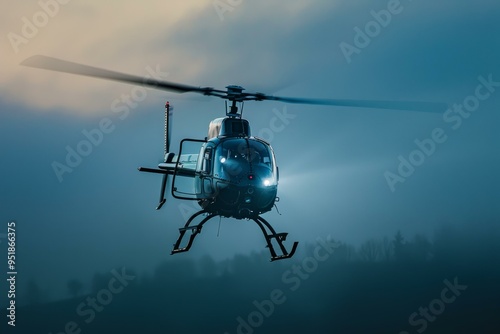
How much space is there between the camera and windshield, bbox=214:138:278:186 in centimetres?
2344

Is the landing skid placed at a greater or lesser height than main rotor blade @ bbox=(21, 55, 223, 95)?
lesser

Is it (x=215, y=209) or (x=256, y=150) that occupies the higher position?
(x=256, y=150)

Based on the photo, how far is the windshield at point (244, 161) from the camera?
76.9 feet

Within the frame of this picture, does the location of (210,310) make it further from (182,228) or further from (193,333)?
(182,228)

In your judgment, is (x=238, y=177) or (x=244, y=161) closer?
(x=238, y=177)

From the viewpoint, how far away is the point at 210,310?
525 feet

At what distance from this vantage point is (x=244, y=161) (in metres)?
23.6

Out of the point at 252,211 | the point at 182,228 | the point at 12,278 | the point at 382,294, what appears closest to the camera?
the point at 252,211

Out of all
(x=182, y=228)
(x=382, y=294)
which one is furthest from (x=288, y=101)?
(x=382, y=294)

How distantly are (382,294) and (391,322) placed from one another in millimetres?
11386

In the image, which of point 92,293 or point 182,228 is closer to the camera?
point 182,228

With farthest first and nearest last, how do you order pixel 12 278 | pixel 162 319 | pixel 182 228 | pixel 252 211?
pixel 162 319 → pixel 12 278 → pixel 182 228 → pixel 252 211

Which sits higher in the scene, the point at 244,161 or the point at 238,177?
the point at 244,161

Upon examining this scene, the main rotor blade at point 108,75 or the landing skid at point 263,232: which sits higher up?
the main rotor blade at point 108,75
